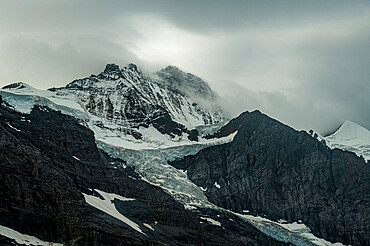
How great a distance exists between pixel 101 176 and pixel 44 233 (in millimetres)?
65377

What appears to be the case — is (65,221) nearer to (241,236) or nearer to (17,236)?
(17,236)

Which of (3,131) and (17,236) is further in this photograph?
(3,131)

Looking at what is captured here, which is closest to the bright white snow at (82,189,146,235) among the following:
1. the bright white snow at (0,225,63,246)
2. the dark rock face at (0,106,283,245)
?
the dark rock face at (0,106,283,245)

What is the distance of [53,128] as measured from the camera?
200 metres

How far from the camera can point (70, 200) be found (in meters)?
136

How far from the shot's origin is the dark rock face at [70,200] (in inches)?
4872

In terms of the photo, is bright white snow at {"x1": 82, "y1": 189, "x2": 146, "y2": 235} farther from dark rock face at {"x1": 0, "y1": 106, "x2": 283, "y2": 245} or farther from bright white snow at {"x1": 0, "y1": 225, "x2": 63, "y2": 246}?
bright white snow at {"x1": 0, "y1": 225, "x2": 63, "y2": 246}

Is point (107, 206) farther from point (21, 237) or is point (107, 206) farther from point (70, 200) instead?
point (21, 237)

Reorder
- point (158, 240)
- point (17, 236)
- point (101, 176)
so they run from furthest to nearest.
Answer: point (101, 176)
point (158, 240)
point (17, 236)

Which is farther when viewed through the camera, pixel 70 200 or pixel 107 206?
pixel 107 206

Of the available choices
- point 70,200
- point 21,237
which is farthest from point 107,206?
point 21,237

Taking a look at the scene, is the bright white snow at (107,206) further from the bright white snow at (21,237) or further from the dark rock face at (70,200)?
the bright white snow at (21,237)

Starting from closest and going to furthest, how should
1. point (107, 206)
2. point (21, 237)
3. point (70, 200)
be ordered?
1. point (21, 237)
2. point (70, 200)
3. point (107, 206)

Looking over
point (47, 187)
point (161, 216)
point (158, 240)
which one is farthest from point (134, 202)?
point (47, 187)
